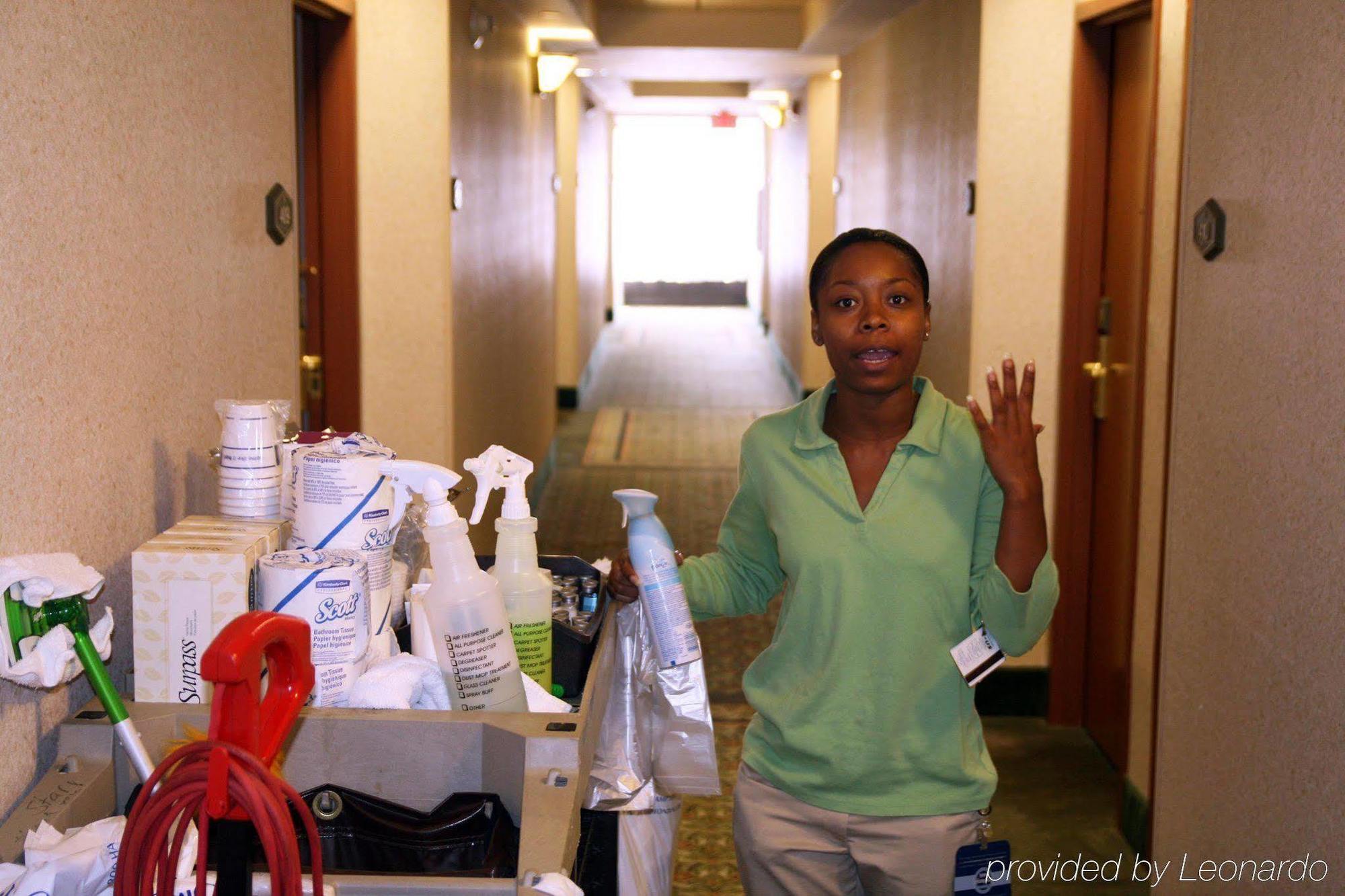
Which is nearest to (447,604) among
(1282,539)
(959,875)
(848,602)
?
(848,602)

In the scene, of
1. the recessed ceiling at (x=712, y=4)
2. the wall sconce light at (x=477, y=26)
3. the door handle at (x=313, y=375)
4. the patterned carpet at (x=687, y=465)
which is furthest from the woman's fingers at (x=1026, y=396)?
the recessed ceiling at (x=712, y=4)

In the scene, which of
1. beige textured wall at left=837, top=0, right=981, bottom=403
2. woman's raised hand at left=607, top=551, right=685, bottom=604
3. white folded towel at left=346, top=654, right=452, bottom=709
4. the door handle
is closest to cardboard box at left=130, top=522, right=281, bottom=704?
white folded towel at left=346, top=654, right=452, bottom=709

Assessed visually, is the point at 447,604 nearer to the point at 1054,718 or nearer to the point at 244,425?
the point at 244,425

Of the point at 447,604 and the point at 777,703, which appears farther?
the point at 777,703

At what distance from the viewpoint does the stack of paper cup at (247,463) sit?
1.54m

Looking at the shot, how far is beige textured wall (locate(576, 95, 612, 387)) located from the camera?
1071 cm

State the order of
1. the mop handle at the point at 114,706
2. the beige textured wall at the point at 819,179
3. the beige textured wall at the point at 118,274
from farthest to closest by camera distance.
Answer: the beige textured wall at the point at 819,179
the beige textured wall at the point at 118,274
the mop handle at the point at 114,706

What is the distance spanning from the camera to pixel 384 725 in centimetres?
131

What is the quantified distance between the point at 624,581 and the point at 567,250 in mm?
8512

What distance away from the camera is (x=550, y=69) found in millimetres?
6949

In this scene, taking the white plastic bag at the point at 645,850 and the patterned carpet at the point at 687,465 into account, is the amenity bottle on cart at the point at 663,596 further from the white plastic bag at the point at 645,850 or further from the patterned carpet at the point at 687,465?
the patterned carpet at the point at 687,465

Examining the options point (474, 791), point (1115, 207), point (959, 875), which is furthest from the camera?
point (1115, 207)

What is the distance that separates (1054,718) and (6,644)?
11.7 feet

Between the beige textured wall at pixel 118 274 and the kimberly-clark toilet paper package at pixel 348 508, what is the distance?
22 centimetres
